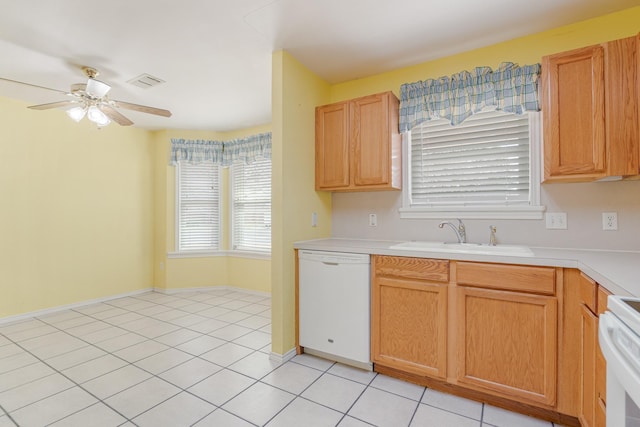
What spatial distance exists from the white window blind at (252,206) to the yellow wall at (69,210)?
132cm

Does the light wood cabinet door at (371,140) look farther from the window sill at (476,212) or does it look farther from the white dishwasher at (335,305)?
the white dishwasher at (335,305)

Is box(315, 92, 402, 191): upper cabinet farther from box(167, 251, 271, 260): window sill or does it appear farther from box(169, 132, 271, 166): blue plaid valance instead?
box(167, 251, 271, 260): window sill

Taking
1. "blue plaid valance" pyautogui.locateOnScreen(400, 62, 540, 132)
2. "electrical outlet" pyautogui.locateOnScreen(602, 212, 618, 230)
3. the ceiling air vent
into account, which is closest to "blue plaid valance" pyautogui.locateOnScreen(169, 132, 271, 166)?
the ceiling air vent

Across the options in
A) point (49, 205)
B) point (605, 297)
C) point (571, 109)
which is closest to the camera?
point (605, 297)

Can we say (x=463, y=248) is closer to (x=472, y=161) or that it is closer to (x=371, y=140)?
(x=472, y=161)

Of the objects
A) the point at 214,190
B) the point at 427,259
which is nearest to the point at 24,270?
the point at 214,190

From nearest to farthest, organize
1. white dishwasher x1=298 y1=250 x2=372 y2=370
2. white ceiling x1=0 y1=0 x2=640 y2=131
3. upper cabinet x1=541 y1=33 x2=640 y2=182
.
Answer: upper cabinet x1=541 y1=33 x2=640 y2=182 → white ceiling x1=0 y1=0 x2=640 y2=131 → white dishwasher x1=298 y1=250 x2=372 y2=370

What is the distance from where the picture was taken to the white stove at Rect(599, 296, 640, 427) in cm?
81

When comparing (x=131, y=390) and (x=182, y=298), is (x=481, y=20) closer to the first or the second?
(x=131, y=390)

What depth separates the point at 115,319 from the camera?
339 cm

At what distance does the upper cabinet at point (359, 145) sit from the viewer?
2.50 meters

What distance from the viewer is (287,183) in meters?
2.49

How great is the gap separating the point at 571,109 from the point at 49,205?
5.08m

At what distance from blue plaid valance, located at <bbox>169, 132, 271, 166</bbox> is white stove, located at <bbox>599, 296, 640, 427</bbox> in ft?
12.5
